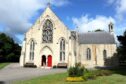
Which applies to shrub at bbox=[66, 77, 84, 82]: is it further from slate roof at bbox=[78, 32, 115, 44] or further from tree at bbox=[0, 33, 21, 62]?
tree at bbox=[0, 33, 21, 62]

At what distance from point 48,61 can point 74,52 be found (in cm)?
620

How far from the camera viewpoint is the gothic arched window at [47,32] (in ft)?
159

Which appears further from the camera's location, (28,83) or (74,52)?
(74,52)

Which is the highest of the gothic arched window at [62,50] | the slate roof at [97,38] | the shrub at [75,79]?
the slate roof at [97,38]

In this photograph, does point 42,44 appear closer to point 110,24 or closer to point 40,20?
point 40,20

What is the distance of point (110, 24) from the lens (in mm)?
58156

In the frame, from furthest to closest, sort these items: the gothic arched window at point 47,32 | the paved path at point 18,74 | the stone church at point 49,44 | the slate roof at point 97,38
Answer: the slate roof at point 97,38
the gothic arched window at point 47,32
the stone church at point 49,44
the paved path at point 18,74

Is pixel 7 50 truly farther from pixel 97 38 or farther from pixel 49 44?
pixel 97 38

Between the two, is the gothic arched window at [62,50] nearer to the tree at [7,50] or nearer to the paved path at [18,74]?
the paved path at [18,74]

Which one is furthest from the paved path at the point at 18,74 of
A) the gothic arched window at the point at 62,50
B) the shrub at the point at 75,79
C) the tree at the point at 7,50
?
the tree at the point at 7,50

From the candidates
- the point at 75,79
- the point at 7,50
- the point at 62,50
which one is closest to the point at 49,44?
the point at 62,50

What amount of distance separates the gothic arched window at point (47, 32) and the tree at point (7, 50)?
66.0 ft

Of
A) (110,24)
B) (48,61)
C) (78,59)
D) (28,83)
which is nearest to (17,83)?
(28,83)

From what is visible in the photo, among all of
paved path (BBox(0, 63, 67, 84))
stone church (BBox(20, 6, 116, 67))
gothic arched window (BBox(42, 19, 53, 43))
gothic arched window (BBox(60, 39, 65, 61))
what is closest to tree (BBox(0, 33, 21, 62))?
stone church (BBox(20, 6, 116, 67))
